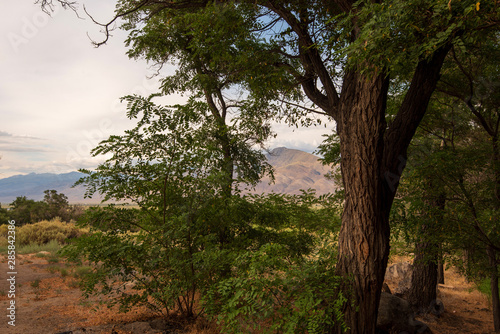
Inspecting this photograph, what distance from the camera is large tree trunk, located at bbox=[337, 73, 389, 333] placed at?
4.67 meters

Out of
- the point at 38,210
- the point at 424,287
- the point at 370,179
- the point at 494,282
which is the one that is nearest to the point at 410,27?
the point at 370,179

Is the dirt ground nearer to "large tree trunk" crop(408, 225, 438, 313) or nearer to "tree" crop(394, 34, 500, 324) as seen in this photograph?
"large tree trunk" crop(408, 225, 438, 313)

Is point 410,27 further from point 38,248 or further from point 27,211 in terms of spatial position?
point 27,211

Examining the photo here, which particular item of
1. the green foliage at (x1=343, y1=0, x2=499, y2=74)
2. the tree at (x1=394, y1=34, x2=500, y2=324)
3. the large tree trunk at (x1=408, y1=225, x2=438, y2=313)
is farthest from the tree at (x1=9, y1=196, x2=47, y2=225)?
the green foliage at (x1=343, y1=0, x2=499, y2=74)

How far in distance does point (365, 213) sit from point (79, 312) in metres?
6.25

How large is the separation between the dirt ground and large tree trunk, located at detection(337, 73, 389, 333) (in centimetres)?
266

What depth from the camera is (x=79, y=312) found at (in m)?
6.85

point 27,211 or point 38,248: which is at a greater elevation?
point 27,211

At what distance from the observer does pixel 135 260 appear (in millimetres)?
5449

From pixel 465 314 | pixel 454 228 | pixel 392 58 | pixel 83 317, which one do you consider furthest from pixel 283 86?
pixel 465 314

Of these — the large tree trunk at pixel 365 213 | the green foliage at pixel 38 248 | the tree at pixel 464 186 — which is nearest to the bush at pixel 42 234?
the green foliage at pixel 38 248

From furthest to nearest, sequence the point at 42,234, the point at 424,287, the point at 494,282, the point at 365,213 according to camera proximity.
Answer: the point at 42,234 → the point at 424,287 → the point at 494,282 → the point at 365,213

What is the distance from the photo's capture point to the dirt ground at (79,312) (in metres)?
5.62

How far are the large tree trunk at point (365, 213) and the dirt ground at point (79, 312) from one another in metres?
2.66
